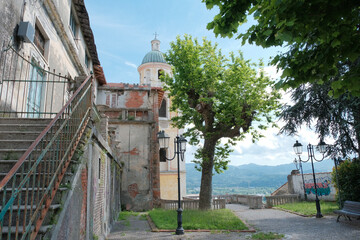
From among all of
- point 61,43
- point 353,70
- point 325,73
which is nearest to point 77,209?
point 325,73

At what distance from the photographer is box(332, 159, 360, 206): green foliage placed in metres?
13.2

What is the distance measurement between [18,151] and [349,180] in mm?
14945

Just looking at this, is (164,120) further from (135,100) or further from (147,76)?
(135,100)

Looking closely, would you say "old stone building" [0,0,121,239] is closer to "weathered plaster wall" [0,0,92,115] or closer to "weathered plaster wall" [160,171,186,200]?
"weathered plaster wall" [0,0,92,115]

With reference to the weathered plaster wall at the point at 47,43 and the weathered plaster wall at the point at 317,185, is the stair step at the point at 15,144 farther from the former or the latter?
the weathered plaster wall at the point at 317,185

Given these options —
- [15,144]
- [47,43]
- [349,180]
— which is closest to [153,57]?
[47,43]

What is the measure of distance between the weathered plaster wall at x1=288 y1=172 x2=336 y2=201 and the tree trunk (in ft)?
29.6

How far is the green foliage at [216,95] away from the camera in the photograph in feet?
51.1

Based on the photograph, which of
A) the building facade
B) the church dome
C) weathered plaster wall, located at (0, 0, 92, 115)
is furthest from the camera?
the church dome

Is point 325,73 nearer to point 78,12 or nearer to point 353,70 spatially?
point 353,70

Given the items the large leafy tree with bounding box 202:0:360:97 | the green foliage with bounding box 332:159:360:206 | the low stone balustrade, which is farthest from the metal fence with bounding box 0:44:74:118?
the low stone balustrade

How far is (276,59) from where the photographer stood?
213 inches

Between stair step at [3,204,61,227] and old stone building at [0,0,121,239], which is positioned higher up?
old stone building at [0,0,121,239]

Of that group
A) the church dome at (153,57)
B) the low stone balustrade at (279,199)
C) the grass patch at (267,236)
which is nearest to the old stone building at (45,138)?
the grass patch at (267,236)
